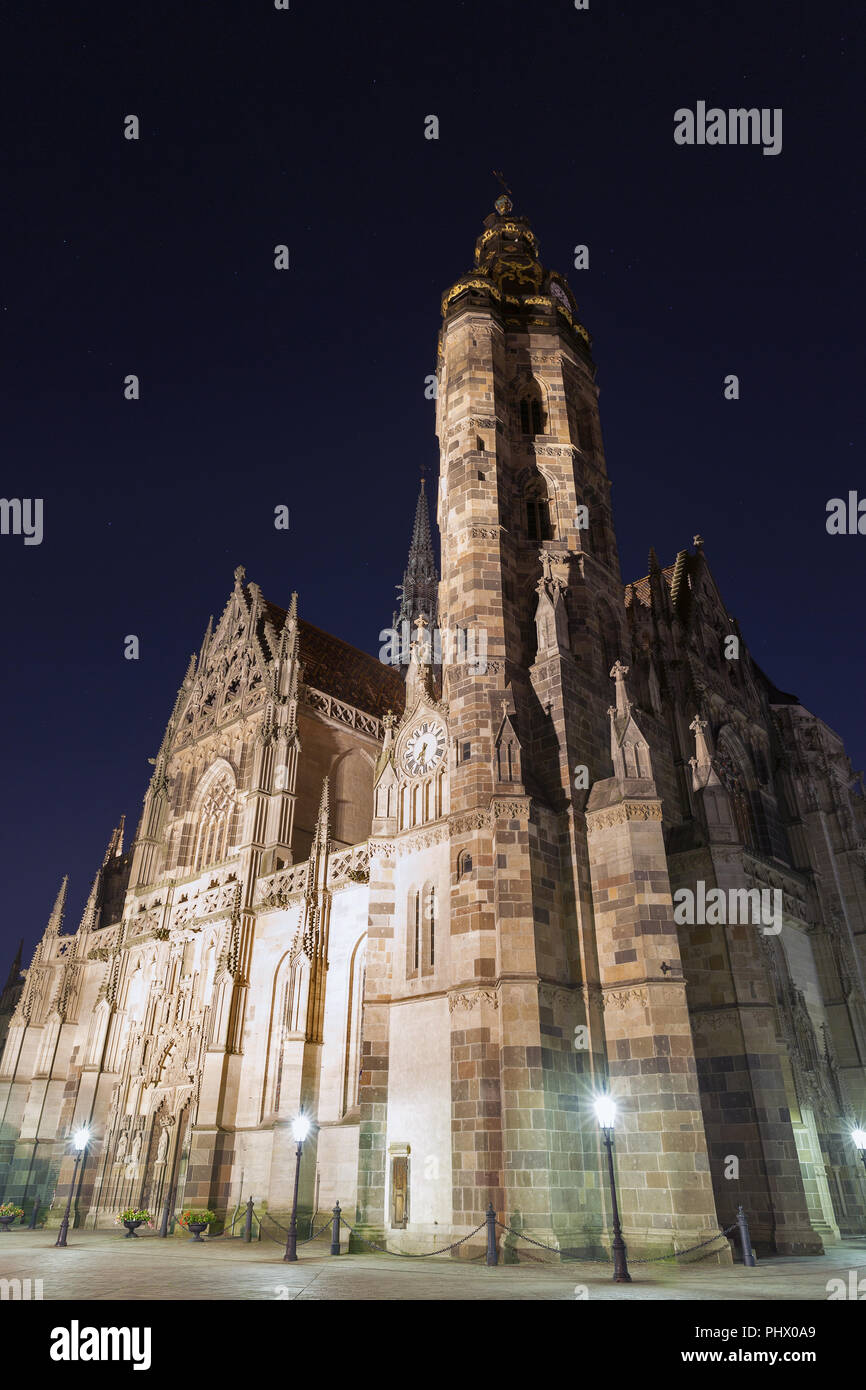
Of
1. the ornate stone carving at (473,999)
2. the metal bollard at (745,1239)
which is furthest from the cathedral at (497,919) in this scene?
the metal bollard at (745,1239)

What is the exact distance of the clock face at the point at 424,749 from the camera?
25.0m

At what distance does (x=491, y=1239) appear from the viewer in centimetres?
1630

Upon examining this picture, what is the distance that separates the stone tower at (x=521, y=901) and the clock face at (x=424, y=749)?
0.07 metres

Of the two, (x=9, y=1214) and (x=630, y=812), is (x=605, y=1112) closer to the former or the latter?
(x=630, y=812)

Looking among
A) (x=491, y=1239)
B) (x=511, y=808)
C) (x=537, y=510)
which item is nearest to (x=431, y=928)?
(x=511, y=808)

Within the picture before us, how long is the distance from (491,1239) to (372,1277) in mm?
3202

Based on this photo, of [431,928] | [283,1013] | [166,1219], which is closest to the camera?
[431,928]

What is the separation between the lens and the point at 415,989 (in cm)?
2230

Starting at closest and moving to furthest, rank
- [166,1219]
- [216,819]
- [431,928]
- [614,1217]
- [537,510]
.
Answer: [614,1217] → [431,928] → [166,1219] → [537,510] → [216,819]

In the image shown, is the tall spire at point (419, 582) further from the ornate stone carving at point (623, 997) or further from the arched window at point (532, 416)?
the ornate stone carving at point (623, 997)

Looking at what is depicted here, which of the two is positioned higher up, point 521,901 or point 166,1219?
point 521,901
